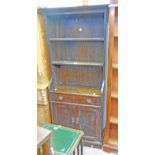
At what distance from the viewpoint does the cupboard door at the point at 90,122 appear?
2.60m

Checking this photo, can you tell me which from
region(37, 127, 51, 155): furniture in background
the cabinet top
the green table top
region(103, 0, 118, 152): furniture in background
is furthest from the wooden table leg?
the cabinet top

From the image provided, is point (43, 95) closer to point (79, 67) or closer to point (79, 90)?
point (79, 90)

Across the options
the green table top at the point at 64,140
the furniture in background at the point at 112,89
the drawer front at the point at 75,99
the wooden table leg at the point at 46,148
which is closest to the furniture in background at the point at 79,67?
the drawer front at the point at 75,99

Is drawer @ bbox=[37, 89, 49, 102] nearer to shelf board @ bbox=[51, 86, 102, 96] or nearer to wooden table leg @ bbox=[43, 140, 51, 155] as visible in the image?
shelf board @ bbox=[51, 86, 102, 96]

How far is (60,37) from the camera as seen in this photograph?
110 inches

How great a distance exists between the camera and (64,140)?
1849 millimetres

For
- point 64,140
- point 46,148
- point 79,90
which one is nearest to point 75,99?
point 79,90

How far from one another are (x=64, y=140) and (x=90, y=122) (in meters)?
0.85

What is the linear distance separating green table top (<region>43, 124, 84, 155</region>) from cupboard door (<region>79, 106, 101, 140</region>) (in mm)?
672
